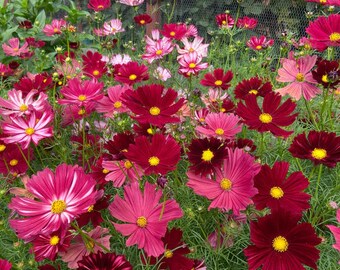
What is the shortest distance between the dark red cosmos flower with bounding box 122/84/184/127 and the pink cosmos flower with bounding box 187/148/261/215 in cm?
15

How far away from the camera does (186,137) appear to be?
3.30ft

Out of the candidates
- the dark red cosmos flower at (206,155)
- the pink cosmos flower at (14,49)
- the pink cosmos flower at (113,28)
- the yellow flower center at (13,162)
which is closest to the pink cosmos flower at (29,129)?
the yellow flower center at (13,162)

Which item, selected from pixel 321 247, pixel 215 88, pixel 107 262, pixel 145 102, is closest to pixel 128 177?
pixel 145 102

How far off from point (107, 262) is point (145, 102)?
0.34 m

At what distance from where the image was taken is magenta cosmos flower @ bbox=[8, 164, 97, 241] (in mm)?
639

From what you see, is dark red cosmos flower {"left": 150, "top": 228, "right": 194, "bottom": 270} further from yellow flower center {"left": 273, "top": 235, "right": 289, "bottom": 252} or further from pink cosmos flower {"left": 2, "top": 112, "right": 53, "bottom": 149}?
pink cosmos flower {"left": 2, "top": 112, "right": 53, "bottom": 149}

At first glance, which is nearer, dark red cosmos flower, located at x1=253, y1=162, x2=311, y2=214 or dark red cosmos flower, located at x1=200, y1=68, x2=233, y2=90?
dark red cosmos flower, located at x1=253, y1=162, x2=311, y2=214

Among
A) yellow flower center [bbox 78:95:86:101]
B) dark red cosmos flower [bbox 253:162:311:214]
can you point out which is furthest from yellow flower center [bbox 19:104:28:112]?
dark red cosmos flower [bbox 253:162:311:214]

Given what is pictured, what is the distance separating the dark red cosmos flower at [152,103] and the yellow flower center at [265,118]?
168 mm

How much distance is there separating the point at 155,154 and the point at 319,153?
1.06ft

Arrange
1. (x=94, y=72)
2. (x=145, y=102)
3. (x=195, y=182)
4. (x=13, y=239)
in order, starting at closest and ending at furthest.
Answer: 1. (x=195, y=182)
2. (x=145, y=102)
3. (x=13, y=239)
4. (x=94, y=72)

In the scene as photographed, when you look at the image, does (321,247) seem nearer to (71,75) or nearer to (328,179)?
(328,179)

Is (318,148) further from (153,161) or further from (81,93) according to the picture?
(81,93)

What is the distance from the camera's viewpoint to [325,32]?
1015 mm
